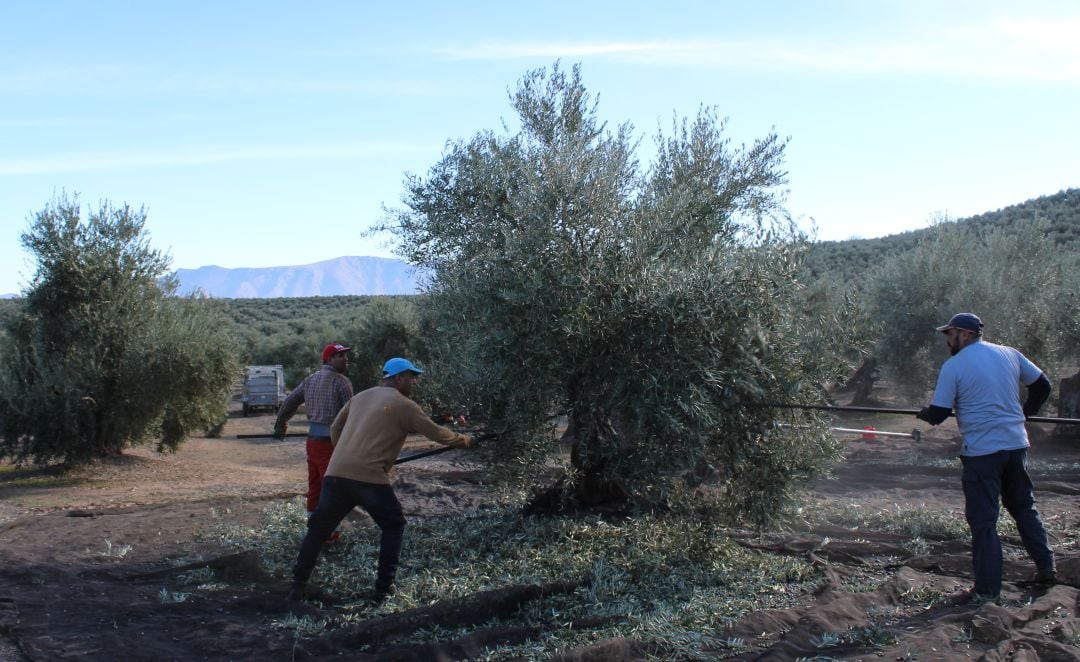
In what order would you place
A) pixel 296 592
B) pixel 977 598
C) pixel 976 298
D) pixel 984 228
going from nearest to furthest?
pixel 977 598 < pixel 296 592 < pixel 976 298 < pixel 984 228

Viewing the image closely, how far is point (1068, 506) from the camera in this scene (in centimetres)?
1048

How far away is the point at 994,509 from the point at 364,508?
4.65 metres

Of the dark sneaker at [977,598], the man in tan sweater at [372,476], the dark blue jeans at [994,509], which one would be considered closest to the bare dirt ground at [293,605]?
the dark sneaker at [977,598]

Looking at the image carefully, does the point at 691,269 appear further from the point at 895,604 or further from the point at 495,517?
the point at 495,517

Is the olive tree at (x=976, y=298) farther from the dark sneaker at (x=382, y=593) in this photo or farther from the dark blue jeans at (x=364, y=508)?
the dark sneaker at (x=382, y=593)

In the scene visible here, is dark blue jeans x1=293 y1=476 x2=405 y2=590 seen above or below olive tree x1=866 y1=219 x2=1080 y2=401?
below

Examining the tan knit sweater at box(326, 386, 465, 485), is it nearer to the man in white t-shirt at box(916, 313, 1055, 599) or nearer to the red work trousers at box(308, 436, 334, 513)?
the red work trousers at box(308, 436, 334, 513)

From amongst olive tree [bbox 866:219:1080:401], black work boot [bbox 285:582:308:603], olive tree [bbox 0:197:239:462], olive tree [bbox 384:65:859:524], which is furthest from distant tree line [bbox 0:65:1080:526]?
olive tree [bbox 866:219:1080:401]

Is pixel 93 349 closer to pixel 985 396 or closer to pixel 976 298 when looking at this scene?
pixel 985 396

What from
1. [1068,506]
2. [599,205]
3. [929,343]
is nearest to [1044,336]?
[929,343]

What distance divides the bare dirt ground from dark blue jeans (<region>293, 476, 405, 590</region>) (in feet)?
1.35

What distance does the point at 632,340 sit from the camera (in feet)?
23.3

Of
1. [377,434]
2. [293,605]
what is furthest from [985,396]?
[293,605]

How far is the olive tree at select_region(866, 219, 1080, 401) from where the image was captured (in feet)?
60.3
